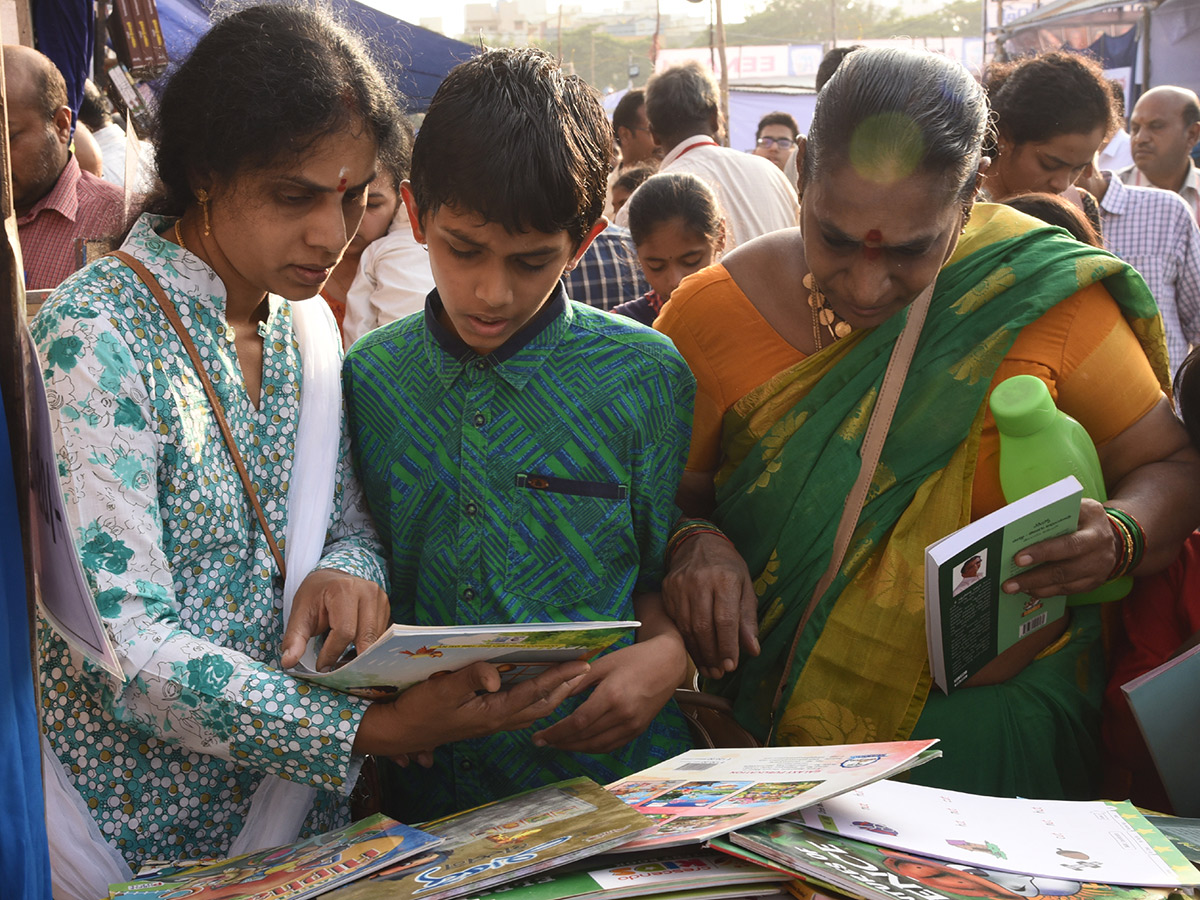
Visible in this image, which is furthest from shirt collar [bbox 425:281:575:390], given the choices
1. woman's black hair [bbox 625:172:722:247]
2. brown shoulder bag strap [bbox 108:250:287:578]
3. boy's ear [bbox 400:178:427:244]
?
woman's black hair [bbox 625:172:722:247]

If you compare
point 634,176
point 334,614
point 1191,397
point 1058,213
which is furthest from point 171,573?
point 634,176

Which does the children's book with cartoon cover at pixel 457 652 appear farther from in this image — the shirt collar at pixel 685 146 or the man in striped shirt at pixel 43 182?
the shirt collar at pixel 685 146

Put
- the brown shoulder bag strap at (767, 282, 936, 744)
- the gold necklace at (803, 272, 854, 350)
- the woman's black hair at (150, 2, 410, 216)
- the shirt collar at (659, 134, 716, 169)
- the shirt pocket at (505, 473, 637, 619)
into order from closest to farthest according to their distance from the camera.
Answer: the woman's black hair at (150, 2, 410, 216) < the shirt pocket at (505, 473, 637, 619) < the brown shoulder bag strap at (767, 282, 936, 744) < the gold necklace at (803, 272, 854, 350) < the shirt collar at (659, 134, 716, 169)

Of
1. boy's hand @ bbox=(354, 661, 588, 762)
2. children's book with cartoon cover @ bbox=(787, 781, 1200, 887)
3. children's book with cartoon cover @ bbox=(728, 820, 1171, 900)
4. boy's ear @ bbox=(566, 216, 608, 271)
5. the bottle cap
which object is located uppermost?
boy's ear @ bbox=(566, 216, 608, 271)

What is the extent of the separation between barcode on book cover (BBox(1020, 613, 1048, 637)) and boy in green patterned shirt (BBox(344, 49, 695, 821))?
614 mm

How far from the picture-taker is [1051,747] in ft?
6.25

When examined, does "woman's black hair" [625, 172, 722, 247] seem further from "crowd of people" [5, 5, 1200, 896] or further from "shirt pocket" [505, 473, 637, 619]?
"shirt pocket" [505, 473, 637, 619]

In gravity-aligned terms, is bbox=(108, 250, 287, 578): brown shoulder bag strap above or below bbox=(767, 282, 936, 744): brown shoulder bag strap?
above

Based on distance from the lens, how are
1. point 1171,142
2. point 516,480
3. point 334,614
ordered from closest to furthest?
point 334,614 → point 516,480 → point 1171,142

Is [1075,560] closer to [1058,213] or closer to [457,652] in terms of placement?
[457,652]

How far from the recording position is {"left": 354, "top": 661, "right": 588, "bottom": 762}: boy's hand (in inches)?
54.2

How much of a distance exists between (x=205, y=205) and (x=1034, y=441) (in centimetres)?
137

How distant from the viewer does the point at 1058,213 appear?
2635mm

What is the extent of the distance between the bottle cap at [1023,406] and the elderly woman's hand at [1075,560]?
0.16 meters
